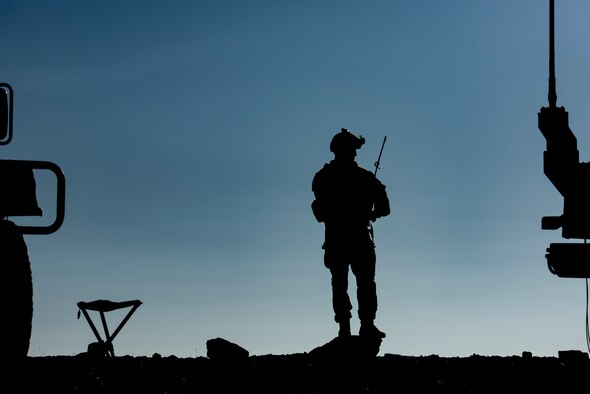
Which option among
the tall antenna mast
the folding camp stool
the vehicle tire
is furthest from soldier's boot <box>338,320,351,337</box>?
the vehicle tire

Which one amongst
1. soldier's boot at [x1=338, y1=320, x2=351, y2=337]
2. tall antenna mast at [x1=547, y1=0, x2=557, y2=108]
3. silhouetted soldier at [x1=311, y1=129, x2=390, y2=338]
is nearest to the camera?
silhouetted soldier at [x1=311, y1=129, x2=390, y2=338]

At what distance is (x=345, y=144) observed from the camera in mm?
14773

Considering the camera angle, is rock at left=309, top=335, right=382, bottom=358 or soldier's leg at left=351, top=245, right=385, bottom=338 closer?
rock at left=309, top=335, right=382, bottom=358

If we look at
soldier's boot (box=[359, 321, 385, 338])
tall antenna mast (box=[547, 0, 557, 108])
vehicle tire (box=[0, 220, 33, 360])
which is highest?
tall antenna mast (box=[547, 0, 557, 108])

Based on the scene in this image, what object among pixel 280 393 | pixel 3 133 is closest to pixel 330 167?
pixel 280 393

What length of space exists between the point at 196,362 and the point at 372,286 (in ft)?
10.0

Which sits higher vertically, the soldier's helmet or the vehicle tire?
the soldier's helmet

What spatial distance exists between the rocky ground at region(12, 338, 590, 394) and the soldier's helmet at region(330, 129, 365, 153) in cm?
280

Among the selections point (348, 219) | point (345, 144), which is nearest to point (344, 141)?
point (345, 144)

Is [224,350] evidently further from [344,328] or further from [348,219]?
[348,219]

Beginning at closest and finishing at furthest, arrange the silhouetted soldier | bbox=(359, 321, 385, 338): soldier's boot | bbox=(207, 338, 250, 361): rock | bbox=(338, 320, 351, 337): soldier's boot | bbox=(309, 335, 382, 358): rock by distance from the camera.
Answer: bbox=(207, 338, 250, 361): rock → bbox=(309, 335, 382, 358): rock → bbox=(359, 321, 385, 338): soldier's boot → the silhouetted soldier → bbox=(338, 320, 351, 337): soldier's boot

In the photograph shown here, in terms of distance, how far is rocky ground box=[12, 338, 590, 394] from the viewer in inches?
396

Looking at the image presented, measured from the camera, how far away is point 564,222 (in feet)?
49.6

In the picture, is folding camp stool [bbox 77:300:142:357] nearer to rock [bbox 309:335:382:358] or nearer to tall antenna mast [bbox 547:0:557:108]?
rock [bbox 309:335:382:358]
